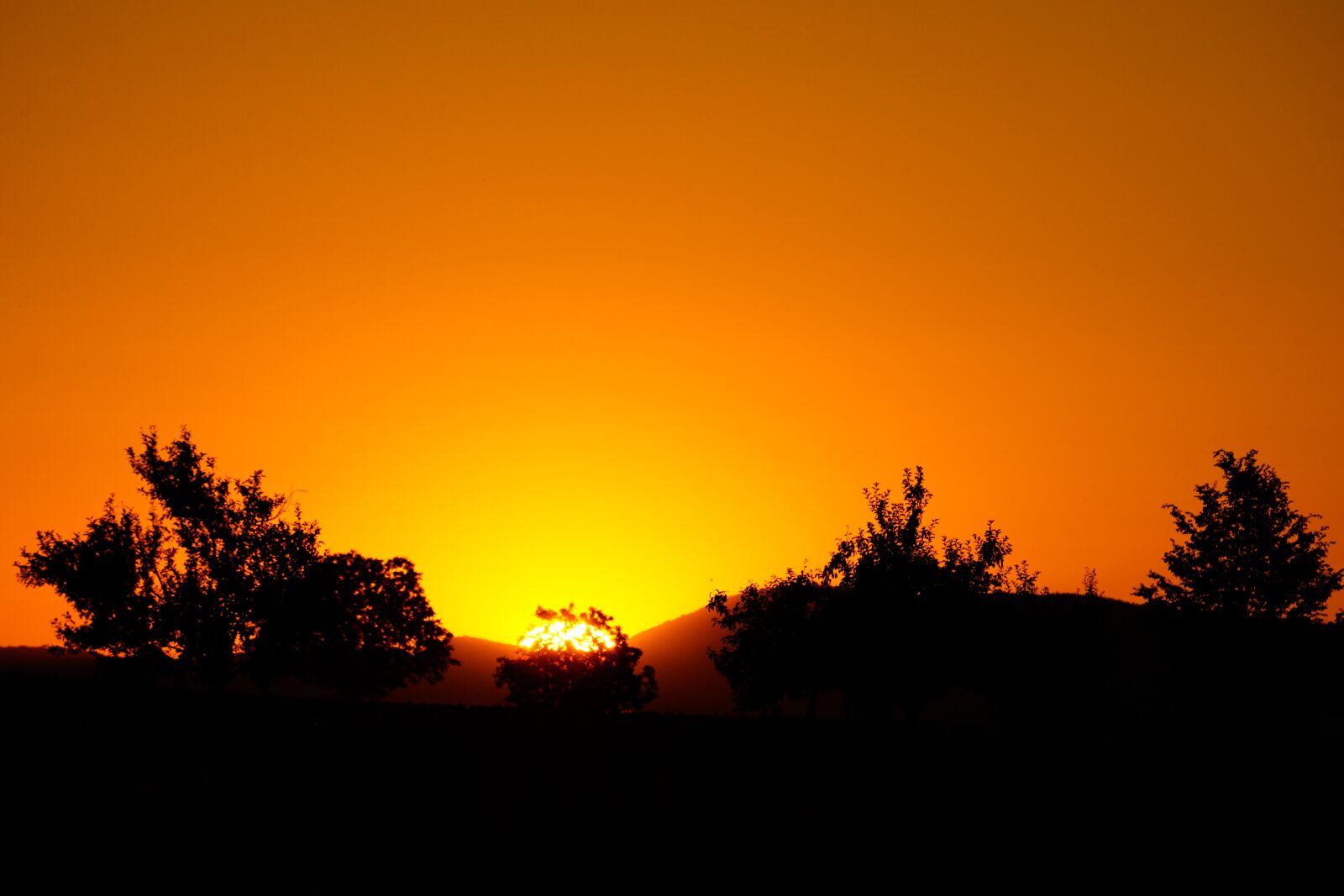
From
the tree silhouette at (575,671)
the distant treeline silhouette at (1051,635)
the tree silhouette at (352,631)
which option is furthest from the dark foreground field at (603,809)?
the tree silhouette at (575,671)

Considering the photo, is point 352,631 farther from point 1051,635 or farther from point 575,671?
point 1051,635

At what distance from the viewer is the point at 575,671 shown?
9175cm

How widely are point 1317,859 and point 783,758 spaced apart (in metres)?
11.0

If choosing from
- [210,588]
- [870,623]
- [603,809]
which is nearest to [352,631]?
[210,588]

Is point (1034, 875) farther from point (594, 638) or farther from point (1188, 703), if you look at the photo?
point (594, 638)

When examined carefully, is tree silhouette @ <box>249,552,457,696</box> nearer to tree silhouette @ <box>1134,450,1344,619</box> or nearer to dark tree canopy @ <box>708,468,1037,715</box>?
dark tree canopy @ <box>708,468,1037,715</box>

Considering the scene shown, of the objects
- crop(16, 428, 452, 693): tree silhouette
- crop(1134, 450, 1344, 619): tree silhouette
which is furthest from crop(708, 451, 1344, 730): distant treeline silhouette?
crop(16, 428, 452, 693): tree silhouette

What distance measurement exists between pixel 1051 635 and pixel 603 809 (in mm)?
53718

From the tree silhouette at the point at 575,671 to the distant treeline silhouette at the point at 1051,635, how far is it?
74.6 ft

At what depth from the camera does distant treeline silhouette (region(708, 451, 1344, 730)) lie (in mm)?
55312

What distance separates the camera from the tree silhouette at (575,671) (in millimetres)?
89688

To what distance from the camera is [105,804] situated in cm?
1767

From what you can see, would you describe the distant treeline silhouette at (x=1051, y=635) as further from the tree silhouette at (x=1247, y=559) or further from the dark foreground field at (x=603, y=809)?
the dark foreground field at (x=603, y=809)

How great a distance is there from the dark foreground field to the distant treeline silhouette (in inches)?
1102
